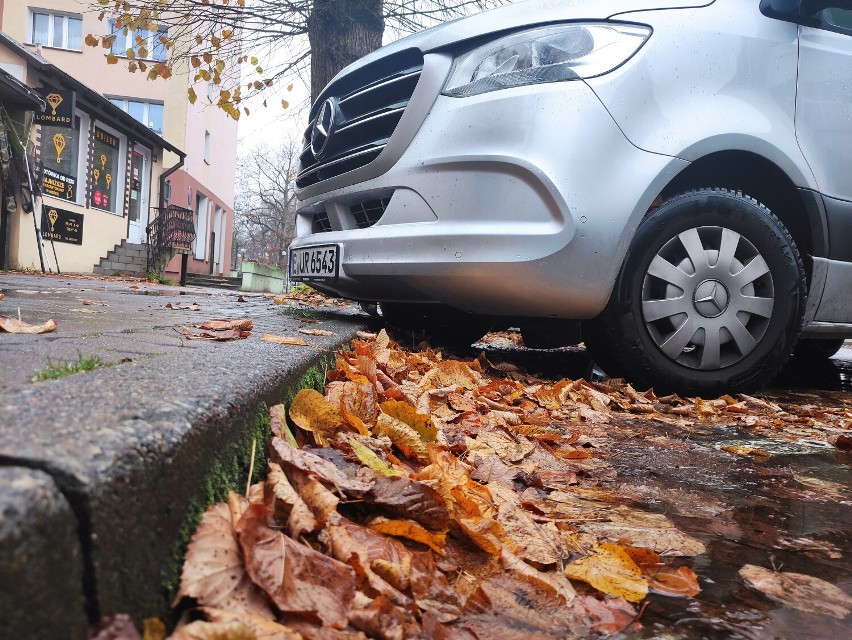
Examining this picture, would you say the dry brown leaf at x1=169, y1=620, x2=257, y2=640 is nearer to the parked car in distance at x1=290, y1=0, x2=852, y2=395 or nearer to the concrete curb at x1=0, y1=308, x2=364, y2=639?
the concrete curb at x1=0, y1=308, x2=364, y2=639

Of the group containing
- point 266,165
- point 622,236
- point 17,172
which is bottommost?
point 622,236

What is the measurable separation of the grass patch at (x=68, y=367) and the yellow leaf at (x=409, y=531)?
53cm

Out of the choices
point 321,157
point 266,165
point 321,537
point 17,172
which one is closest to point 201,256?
point 17,172

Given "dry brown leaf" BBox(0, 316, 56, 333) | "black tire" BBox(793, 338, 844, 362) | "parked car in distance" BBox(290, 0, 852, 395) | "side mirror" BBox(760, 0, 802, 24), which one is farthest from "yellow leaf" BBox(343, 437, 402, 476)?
"black tire" BBox(793, 338, 844, 362)

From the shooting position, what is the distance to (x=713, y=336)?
2.69 metres

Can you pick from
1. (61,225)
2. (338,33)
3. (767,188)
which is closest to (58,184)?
(61,225)

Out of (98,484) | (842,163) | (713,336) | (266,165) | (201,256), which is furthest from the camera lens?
(266,165)

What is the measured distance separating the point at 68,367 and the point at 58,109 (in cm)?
1277

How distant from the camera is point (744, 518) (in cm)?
134

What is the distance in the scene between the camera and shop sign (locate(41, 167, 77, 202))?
40.4ft

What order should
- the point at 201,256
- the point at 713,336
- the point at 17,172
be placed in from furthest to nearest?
the point at 201,256
the point at 17,172
the point at 713,336

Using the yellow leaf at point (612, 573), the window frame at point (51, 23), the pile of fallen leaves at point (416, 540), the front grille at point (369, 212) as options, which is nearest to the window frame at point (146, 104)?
the window frame at point (51, 23)

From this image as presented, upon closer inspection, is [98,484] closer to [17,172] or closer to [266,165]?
[17,172]

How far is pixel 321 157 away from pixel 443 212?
99cm
